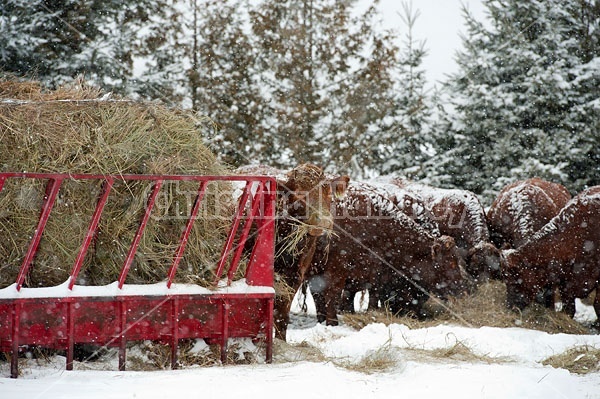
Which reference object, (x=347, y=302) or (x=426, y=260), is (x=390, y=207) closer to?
(x=426, y=260)

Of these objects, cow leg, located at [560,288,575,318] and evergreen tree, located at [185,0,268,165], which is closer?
cow leg, located at [560,288,575,318]

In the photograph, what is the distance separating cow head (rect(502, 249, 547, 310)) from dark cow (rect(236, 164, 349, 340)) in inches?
146

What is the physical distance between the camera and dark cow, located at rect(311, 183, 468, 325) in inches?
370

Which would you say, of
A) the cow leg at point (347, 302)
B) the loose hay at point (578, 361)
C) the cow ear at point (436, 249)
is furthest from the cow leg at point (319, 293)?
the loose hay at point (578, 361)

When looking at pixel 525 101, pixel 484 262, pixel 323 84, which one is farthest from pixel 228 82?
pixel 484 262

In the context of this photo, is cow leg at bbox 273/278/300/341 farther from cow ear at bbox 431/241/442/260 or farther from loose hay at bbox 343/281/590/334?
cow ear at bbox 431/241/442/260

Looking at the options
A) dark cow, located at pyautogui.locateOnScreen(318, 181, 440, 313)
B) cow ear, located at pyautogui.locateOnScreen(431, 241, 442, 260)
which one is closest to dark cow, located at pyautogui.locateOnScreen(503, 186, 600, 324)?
cow ear, located at pyautogui.locateOnScreen(431, 241, 442, 260)

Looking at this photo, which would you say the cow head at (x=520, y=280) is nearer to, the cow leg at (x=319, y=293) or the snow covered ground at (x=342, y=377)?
the cow leg at (x=319, y=293)

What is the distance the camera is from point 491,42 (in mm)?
19031

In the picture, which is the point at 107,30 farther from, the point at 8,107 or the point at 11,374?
the point at 11,374

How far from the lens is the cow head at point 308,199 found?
622 cm

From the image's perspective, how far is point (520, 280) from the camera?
9.16 metres

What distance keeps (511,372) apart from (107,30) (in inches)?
568

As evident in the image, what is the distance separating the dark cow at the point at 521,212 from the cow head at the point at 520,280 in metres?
1.31
